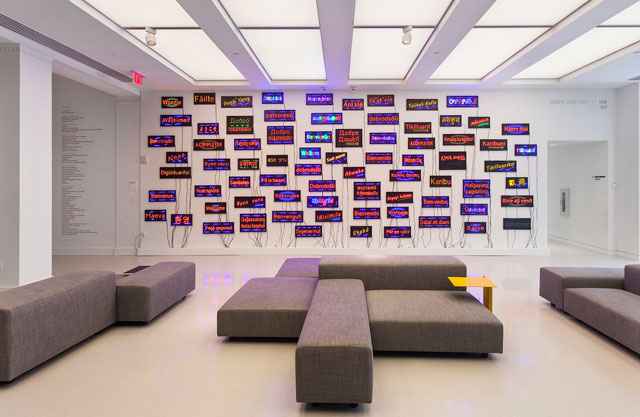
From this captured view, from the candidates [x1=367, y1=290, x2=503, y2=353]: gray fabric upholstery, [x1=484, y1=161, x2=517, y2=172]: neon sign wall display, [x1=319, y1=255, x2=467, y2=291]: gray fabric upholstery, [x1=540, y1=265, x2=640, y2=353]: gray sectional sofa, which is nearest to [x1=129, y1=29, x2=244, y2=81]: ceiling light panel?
[x1=319, y1=255, x2=467, y2=291]: gray fabric upholstery

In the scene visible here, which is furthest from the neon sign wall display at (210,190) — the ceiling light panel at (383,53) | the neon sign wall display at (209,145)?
the ceiling light panel at (383,53)

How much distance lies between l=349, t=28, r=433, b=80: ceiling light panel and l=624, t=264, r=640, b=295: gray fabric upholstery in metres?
3.68

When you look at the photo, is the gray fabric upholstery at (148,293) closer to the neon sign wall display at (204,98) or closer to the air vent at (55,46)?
the air vent at (55,46)

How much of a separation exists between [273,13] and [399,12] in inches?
60.3

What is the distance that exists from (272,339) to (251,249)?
4557mm

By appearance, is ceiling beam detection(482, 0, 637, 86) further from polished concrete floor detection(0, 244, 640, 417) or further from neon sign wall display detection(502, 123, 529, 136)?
polished concrete floor detection(0, 244, 640, 417)

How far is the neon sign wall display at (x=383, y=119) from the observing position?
25.0ft

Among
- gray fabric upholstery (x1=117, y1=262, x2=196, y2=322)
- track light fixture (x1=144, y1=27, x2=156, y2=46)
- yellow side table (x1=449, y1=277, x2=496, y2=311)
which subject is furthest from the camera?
track light fixture (x1=144, y1=27, x2=156, y2=46)

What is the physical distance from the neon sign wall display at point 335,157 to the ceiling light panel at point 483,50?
2401mm

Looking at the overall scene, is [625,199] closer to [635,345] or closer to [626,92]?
[626,92]

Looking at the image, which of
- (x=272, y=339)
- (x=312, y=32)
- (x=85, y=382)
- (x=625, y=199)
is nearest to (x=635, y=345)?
(x=272, y=339)

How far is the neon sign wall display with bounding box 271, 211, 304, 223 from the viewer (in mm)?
7691

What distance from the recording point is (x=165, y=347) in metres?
3.06

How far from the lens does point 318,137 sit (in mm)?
7660
